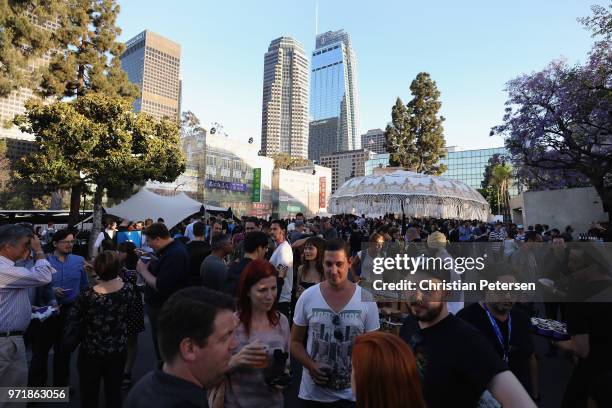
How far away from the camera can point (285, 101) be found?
582 feet

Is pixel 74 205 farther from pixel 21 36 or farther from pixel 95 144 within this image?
pixel 21 36

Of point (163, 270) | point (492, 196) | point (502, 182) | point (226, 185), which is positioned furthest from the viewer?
point (492, 196)

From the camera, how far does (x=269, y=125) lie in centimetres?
17138

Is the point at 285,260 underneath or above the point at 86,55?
underneath

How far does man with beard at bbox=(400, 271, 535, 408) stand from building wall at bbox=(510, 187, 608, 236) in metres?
21.1

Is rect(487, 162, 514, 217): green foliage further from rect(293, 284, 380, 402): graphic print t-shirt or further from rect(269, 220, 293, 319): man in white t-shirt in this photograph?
rect(293, 284, 380, 402): graphic print t-shirt

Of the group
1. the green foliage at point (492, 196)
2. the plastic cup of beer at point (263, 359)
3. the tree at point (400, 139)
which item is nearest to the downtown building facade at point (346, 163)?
the green foliage at point (492, 196)

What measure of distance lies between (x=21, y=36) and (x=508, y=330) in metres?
17.4

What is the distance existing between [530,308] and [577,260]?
3.45 meters

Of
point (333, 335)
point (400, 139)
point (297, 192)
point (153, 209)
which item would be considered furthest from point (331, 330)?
point (297, 192)

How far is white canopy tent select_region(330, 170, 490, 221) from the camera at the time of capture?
31.9 ft

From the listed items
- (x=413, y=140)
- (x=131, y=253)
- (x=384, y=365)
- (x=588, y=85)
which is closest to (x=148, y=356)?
(x=131, y=253)

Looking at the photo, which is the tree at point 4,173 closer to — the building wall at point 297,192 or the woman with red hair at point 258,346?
the building wall at point 297,192

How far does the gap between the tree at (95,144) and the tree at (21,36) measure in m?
2.06
